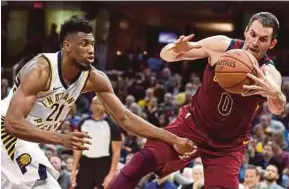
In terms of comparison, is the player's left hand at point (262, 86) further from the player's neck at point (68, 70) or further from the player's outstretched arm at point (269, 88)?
the player's neck at point (68, 70)

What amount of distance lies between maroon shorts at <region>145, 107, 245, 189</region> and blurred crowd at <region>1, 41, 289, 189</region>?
1.85 meters

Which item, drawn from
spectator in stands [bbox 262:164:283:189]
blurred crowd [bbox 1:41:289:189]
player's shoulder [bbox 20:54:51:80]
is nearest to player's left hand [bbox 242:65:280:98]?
player's shoulder [bbox 20:54:51:80]

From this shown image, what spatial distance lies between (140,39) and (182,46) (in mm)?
15210

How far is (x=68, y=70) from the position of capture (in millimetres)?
5363

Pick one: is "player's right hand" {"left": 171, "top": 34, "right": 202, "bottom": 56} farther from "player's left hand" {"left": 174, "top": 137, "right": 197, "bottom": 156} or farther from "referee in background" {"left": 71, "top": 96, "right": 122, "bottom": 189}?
"referee in background" {"left": 71, "top": 96, "right": 122, "bottom": 189}

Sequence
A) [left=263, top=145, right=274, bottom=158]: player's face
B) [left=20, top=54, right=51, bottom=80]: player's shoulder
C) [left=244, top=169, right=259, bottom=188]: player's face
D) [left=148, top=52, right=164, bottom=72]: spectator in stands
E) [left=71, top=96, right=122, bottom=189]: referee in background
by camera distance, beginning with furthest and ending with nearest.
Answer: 1. [left=148, top=52, right=164, bottom=72]: spectator in stands
2. [left=263, top=145, right=274, bottom=158]: player's face
3. [left=71, top=96, right=122, bottom=189]: referee in background
4. [left=244, top=169, right=259, bottom=188]: player's face
5. [left=20, top=54, right=51, bottom=80]: player's shoulder

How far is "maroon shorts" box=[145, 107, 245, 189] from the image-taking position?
18.4 ft

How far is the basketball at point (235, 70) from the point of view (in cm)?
520

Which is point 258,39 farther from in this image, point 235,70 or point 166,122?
point 166,122

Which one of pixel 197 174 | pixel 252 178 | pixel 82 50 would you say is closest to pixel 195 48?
pixel 82 50

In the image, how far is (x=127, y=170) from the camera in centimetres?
559

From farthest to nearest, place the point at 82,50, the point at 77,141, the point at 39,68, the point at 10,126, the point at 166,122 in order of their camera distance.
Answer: the point at 166,122 → the point at 82,50 → the point at 39,68 → the point at 10,126 → the point at 77,141

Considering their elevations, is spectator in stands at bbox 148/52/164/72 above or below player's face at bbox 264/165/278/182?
below

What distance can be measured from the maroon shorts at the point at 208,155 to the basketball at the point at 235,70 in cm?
52
